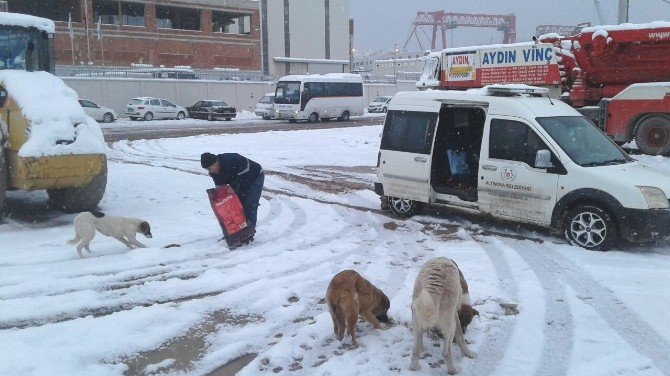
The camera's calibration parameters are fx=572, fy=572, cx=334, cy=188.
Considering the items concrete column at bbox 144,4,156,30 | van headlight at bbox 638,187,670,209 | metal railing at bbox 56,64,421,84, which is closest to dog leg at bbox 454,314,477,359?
van headlight at bbox 638,187,670,209

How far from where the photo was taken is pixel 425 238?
8242 mm

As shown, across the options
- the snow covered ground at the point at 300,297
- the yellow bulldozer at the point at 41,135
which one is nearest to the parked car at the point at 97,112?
the yellow bulldozer at the point at 41,135

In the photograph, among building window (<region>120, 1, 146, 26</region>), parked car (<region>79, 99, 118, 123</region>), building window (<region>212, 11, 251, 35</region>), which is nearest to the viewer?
parked car (<region>79, 99, 118, 123</region>)

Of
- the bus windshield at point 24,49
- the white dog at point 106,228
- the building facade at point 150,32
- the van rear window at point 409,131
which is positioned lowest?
the white dog at point 106,228

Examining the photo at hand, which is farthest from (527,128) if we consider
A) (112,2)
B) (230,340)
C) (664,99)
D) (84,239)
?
(112,2)

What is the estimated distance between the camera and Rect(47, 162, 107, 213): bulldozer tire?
927cm

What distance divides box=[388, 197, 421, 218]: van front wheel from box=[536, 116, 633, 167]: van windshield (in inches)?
97.4

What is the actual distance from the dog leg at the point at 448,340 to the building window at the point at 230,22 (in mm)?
58770

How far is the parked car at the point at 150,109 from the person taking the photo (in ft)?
118

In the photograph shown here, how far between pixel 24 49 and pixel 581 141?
9.21 meters

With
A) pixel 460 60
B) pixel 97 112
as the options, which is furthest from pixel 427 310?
pixel 97 112

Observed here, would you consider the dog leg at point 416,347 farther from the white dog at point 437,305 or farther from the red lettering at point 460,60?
the red lettering at point 460,60

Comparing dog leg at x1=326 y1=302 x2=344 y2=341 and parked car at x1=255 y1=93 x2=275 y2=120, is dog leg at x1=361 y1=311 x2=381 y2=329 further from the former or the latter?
parked car at x1=255 y1=93 x2=275 y2=120

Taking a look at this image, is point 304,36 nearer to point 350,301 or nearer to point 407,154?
point 407,154
